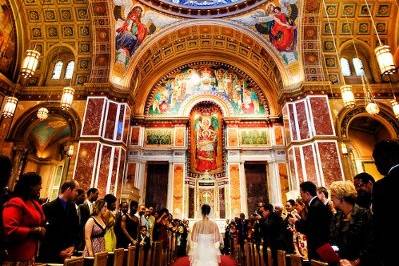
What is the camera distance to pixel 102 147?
42.5 feet

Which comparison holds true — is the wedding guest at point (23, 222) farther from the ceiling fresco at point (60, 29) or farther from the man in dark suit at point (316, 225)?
the ceiling fresco at point (60, 29)

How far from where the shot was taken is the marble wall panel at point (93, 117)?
42.8 ft

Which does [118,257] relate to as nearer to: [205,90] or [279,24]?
[279,24]

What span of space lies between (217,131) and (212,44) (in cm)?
593

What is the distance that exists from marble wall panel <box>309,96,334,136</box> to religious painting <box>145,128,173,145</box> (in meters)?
8.75

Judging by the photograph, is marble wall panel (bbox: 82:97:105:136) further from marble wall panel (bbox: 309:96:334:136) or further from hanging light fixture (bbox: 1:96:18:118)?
marble wall panel (bbox: 309:96:334:136)

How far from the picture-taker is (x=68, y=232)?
3791 mm

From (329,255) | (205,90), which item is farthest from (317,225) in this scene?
(205,90)

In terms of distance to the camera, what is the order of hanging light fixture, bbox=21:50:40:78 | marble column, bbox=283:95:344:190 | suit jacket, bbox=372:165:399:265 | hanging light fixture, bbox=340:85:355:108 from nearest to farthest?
suit jacket, bbox=372:165:399:265 → hanging light fixture, bbox=21:50:40:78 → hanging light fixture, bbox=340:85:355:108 → marble column, bbox=283:95:344:190

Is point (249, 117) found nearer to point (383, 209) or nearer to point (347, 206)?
point (347, 206)

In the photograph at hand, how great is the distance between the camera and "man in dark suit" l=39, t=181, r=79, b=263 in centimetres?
363

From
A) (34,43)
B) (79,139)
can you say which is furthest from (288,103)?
(34,43)

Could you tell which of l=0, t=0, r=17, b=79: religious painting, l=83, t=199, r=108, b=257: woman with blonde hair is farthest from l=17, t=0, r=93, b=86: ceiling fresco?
l=83, t=199, r=108, b=257: woman with blonde hair

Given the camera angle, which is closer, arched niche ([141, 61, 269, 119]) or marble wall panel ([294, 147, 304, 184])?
marble wall panel ([294, 147, 304, 184])
